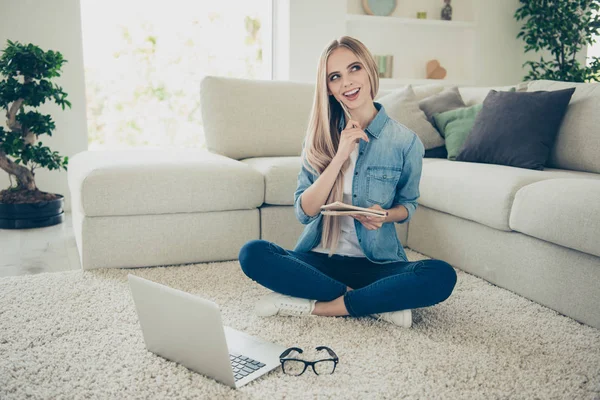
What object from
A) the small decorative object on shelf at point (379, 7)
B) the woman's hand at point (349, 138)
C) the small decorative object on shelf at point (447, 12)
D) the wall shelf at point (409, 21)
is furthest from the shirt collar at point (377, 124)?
the small decorative object on shelf at point (447, 12)

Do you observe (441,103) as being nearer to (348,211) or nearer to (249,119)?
(249,119)

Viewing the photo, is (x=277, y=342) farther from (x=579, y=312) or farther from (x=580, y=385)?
(x=579, y=312)

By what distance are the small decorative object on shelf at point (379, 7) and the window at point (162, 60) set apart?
35.3 inches

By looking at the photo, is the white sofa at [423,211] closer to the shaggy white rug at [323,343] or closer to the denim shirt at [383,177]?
the shaggy white rug at [323,343]

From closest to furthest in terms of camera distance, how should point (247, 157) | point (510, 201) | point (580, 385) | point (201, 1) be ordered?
point (580, 385)
point (510, 201)
point (247, 157)
point (201, 1)

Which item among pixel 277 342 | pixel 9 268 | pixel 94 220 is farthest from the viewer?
pixel 9 268

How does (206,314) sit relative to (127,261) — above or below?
→ above

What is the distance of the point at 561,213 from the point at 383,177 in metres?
0.62

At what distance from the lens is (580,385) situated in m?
1.40

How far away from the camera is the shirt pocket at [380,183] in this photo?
1823 millimetres

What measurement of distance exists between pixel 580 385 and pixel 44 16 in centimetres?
384

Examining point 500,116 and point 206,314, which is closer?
point 206,314

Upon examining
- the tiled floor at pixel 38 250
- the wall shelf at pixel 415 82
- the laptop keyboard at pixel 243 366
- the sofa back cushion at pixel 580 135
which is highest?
the wall shelf at pixel 415 82

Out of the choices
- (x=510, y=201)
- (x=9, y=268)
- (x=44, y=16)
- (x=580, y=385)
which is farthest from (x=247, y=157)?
(x=580, y=385)
